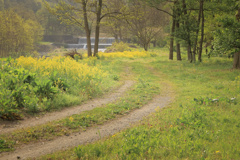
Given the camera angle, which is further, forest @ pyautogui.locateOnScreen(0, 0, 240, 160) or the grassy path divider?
the grassy path divider

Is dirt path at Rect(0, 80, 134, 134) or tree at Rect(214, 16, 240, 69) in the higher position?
tree at Rect(214, 16, 240, 69)

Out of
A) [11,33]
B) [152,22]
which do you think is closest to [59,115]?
[152,22]

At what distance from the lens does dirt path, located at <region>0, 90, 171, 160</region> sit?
15.6 ft

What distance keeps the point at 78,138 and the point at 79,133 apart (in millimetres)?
365

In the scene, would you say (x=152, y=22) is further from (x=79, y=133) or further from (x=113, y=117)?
(x=79, y=133)

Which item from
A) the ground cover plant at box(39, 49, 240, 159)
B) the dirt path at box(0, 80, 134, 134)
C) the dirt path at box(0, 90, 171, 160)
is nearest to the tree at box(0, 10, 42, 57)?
the dirt path at box(0, 80, 134, 134)

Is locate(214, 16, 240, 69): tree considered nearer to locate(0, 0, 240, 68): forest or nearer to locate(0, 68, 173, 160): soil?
locate(0, 0, 240, 68): forest

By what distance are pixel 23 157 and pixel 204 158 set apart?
3.99m

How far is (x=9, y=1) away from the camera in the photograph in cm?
6322

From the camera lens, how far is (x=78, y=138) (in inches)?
224

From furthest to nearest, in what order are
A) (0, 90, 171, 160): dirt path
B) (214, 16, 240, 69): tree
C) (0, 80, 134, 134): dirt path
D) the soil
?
(214, 16, 240, 69): tree → (0, 80, 134, 134): dirt path → the soil → (0, 90, 171, 160): dirt path

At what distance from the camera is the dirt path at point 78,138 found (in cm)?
476

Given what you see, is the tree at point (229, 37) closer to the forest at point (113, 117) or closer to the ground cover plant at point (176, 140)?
the forest at point (113, 117)

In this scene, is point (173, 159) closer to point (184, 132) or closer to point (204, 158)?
point (204, 158)
